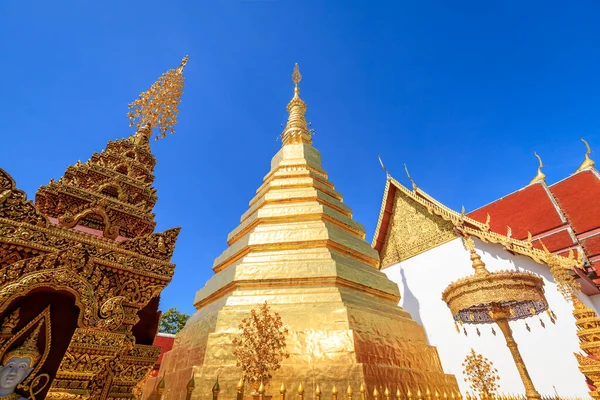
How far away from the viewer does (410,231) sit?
1048cm

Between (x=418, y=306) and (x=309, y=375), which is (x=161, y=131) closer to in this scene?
(x=309, y=375)

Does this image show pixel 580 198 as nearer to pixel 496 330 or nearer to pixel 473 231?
pixel 473 231

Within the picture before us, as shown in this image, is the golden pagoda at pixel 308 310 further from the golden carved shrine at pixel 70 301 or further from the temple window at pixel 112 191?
the temple window at pixel 112 191

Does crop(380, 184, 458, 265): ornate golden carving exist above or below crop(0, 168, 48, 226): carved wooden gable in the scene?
above

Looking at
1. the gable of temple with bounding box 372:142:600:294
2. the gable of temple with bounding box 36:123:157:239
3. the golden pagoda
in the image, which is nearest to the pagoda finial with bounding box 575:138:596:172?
the gable of temple with bounding box 372:142:600:294

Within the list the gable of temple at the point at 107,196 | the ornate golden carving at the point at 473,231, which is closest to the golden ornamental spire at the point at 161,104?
the gable of temple at the point at 107,196

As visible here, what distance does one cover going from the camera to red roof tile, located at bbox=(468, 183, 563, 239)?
8055 mm

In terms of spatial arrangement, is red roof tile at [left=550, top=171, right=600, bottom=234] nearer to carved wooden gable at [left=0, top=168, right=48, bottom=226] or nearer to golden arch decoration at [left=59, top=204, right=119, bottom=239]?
golden arch decoration at [left=59, top=204, right=119, bottom=239]

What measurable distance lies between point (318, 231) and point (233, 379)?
2.52 metres

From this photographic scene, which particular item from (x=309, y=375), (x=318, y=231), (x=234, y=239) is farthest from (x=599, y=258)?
(x=234, y=239)

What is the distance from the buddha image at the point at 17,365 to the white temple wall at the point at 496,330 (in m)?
8.15

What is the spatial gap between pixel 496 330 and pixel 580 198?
186 inches

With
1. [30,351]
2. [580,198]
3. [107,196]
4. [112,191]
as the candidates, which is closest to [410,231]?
[580,198]

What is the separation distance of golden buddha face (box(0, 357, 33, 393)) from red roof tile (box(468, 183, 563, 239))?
9869mm
